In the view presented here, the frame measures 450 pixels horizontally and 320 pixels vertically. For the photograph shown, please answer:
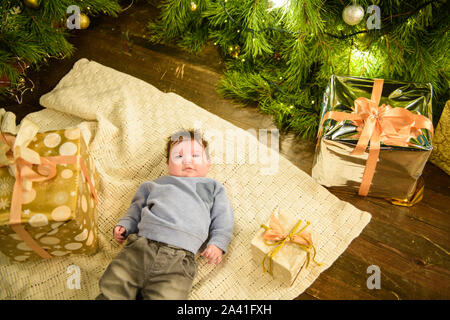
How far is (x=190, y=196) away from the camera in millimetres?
1188

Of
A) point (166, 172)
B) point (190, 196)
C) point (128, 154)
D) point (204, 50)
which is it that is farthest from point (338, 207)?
point (204, 50)

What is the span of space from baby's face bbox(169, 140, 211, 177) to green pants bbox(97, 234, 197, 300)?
27 centimetres

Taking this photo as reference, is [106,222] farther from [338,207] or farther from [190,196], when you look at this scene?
[338,207]

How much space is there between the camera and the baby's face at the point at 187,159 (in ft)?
4.03

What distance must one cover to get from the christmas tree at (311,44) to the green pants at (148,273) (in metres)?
0.77

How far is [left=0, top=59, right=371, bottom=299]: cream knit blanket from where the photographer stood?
1.13 meters

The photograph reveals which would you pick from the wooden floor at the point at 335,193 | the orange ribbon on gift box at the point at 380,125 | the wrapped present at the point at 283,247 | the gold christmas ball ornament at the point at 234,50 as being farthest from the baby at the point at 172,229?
the gold christmas ball ornament at the point at 234,50

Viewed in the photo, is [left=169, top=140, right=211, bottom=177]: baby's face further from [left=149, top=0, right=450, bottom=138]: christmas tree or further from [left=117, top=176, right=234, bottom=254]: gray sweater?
[left=149, top=0, right=450, bottom=138]: christmas tree

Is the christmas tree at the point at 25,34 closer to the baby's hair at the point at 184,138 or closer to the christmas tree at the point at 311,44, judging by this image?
the christmas tree at the point at 311,44

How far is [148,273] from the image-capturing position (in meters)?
1.06

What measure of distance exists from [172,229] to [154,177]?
314 mm

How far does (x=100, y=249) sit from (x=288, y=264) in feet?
2.11

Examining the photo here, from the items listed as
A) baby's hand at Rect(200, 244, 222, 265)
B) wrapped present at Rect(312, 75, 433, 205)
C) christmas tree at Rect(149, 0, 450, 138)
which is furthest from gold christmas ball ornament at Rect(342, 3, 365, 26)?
baby's hand at Rect(200, 244, 222, 265)

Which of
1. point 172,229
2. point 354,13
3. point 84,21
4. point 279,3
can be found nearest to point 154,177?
point 172,229
